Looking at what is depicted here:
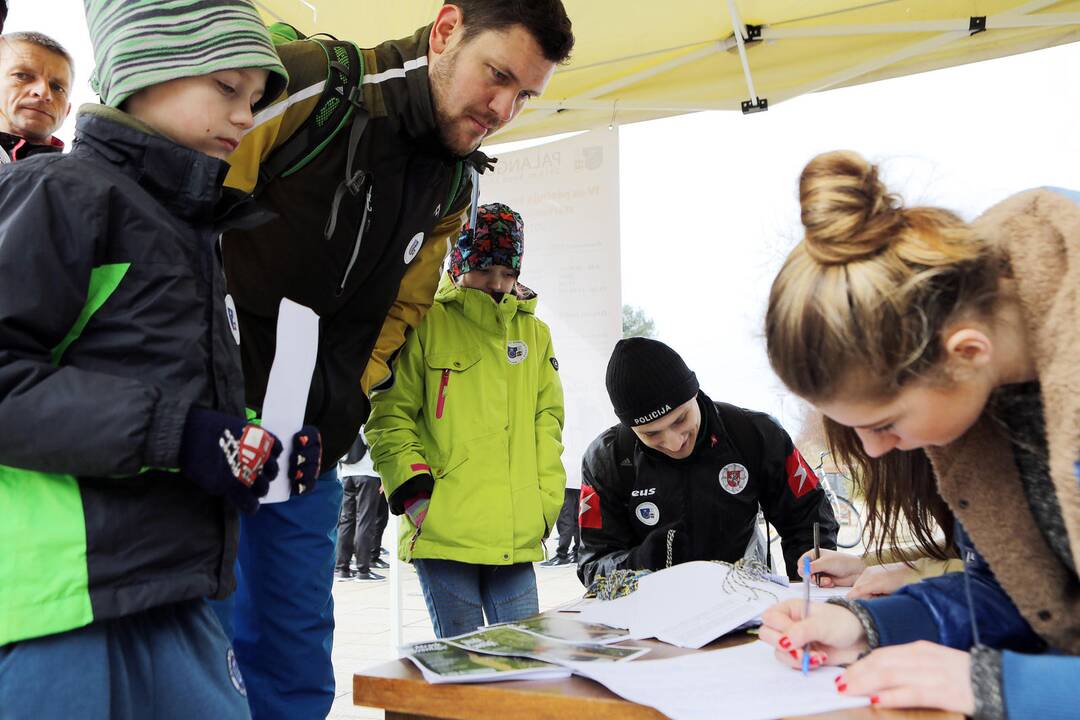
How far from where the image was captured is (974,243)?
0.83 metres

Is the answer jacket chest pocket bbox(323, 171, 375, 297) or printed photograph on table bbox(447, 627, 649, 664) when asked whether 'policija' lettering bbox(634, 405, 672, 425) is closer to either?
A: jacket chest pocket bbox(323, 171, 375, 297)

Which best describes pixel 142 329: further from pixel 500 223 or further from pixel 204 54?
pixel 500 223

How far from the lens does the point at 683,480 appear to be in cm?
201

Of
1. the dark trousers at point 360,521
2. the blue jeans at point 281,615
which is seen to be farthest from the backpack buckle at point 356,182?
the dark trousers at point 360,521

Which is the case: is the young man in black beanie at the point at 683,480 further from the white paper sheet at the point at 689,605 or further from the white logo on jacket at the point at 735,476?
the white paper sheet at the point at 689,605

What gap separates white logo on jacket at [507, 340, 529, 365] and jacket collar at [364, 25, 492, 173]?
0.61m

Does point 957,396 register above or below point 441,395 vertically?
below

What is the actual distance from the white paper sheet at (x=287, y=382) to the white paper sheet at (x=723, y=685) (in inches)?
17.2

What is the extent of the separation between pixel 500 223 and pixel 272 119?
789 millimetres

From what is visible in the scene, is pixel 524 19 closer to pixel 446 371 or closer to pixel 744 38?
pixel 446 371

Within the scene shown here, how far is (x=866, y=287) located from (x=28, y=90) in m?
1.89

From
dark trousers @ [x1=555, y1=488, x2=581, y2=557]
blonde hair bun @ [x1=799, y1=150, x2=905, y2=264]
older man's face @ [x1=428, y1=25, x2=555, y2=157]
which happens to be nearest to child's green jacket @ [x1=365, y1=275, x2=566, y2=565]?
older man's face @ [x1=428, y1=25, x2=555, y2=157]

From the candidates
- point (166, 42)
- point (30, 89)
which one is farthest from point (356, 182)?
point (30, 89)

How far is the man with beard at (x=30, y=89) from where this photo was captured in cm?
191
